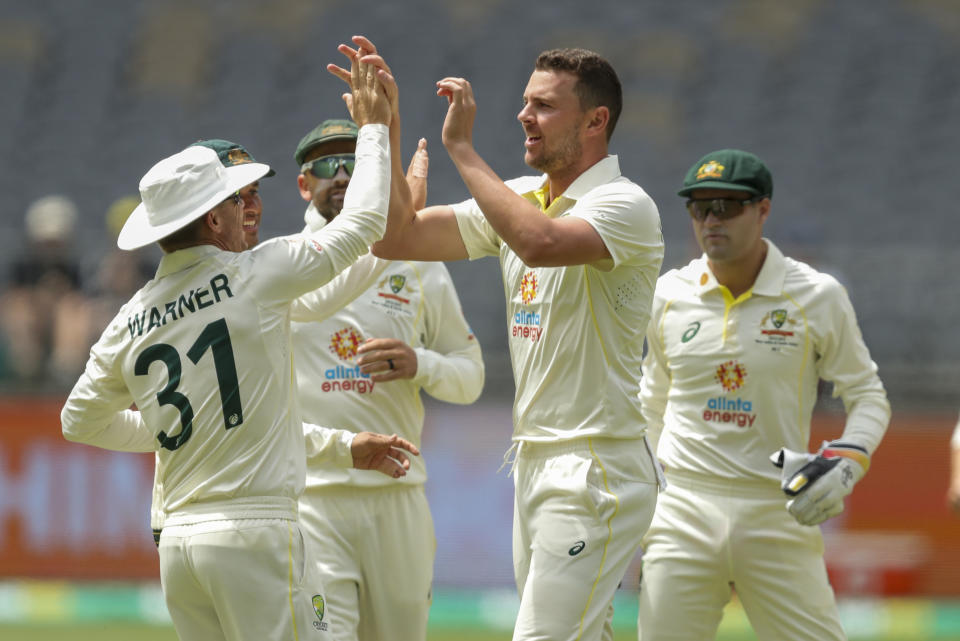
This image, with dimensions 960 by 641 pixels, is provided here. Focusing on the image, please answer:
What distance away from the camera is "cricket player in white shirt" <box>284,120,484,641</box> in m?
5.59

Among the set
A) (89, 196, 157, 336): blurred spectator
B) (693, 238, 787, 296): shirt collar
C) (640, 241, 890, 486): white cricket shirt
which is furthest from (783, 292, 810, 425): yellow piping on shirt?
(89, 196, 157, 336): blurred spectator

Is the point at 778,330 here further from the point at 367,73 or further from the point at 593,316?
the point at 367,73

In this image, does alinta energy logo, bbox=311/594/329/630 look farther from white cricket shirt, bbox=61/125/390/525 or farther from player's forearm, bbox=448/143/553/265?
player's forearm, bbox=448/143/553/265

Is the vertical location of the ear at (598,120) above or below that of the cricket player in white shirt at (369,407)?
above

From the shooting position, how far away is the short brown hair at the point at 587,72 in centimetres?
480

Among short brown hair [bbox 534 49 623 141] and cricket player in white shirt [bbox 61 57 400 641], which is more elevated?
short brown hair [bbox 534 49 623 141]

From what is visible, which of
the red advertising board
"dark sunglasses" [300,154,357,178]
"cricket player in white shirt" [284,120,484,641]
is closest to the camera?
"cricket player in white shirt" [284,120,484,641]

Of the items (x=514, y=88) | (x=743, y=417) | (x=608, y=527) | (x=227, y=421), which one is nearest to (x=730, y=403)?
(x=743, y=417)

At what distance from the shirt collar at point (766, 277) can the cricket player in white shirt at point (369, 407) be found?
1.09 m

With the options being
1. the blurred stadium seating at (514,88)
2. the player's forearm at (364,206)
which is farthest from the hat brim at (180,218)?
the blurred stadium seating at (514,88)

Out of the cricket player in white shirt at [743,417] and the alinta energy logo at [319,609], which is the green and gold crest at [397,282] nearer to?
the cricket player in white shirt at [743,417]

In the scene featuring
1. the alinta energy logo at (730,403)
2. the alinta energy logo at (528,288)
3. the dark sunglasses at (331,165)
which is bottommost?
the alinta energy logo at (730,403)

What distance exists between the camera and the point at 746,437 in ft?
18.6

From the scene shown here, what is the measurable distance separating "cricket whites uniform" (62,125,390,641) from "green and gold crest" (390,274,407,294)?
5.07 feet
